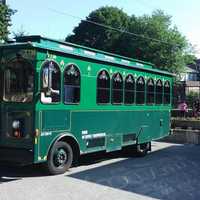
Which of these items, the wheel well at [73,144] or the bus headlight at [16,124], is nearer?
the bus headlight at [16,124]

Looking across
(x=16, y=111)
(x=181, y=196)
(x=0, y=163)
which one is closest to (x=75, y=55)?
(x=16, y=111)

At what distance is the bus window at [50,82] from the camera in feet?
33.3

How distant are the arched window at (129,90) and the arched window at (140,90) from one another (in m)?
0.30

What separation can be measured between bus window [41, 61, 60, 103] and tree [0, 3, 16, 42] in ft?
29.3

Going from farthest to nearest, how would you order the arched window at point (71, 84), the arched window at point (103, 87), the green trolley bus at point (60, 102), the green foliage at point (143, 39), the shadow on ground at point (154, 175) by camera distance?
the green foliage at point (143, 39) < the arched window at point (103, 87) < the arched window at point (71, 84) < the green trolley bus at point (60, 102) < the shadow on ground at point (154, 175)

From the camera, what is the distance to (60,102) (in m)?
10.8

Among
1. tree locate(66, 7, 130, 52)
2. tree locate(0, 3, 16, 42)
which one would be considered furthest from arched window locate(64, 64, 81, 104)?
tree locate(66, 7, 130, 52)

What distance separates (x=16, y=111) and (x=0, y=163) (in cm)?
227

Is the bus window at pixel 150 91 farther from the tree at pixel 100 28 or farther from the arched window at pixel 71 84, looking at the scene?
the tree at pixel 100 28

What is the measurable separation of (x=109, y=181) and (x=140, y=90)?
4.96 meters

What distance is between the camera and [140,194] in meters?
9.12

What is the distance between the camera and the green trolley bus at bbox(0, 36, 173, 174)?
10102 mm

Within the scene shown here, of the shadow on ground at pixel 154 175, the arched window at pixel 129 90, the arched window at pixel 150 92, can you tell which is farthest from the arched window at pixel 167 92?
the arched window at pixel 129 90

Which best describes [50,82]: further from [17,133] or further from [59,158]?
[59,158]
